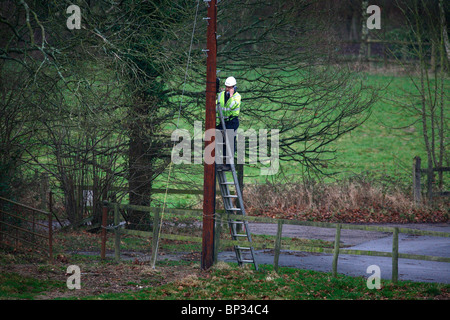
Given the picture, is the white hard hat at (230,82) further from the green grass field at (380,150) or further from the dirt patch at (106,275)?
the green grass field at (380,150)

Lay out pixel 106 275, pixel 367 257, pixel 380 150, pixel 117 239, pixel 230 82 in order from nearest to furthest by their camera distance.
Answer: pixel 106 275, pixel 230 82, pixel 117 239, pixel 367 257, pixel 380 150

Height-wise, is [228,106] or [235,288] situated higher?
[228,106]

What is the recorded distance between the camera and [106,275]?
38.9ft

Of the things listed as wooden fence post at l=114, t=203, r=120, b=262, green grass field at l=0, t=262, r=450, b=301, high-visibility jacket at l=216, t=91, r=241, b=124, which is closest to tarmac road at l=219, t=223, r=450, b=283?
green grass field at l=0, t=262, r=450, b=301

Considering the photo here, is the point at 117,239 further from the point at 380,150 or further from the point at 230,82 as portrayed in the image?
the point at 380,150

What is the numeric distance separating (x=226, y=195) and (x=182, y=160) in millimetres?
4614

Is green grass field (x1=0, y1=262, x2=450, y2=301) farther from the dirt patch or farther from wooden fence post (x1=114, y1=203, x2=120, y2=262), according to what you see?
wooden fence post (x1=114, y1=203, x2=120, y2=262)

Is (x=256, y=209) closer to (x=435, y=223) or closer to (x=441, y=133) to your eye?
(x=435, y=223)

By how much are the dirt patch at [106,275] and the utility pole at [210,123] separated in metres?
0.54

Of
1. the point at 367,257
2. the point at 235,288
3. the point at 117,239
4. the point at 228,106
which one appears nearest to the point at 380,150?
the point at 367,257

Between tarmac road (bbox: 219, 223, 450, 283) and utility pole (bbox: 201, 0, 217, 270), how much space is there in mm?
2039

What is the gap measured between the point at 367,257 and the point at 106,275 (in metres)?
6.93

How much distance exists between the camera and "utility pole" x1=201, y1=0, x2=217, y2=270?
12250 mm

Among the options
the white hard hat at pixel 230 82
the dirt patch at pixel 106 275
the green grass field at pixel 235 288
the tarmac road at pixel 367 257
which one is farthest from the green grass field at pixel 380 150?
the green grass field at pixel 235 288
